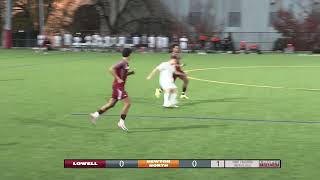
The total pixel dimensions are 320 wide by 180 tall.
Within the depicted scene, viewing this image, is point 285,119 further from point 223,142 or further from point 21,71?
point 21,71

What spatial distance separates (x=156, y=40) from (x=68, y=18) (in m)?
12.3

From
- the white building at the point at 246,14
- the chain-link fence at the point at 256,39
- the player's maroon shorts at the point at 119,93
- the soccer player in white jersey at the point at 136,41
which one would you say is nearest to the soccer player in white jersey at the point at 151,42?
the soccer player in white jersey at the point at 136,41

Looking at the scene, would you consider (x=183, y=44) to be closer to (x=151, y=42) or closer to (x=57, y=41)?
(x=151, y=42)

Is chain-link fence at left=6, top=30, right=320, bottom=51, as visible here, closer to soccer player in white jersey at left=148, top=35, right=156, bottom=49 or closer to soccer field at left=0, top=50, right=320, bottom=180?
soccer player in white jersey at left=148, top=35, right=156, bottom=49

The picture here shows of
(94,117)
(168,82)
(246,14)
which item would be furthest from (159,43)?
(94,117)

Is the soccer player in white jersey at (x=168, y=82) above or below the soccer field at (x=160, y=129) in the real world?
above

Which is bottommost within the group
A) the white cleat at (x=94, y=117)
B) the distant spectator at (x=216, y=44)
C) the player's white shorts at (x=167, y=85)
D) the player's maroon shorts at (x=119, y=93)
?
the distant spectator at (x=216, y=44)

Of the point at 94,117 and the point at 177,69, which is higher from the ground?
the point at 177,69

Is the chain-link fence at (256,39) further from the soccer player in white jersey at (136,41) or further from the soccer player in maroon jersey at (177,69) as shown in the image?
A: the soccer player in maroon jersey at (177,69)

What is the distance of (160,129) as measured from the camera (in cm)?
1154

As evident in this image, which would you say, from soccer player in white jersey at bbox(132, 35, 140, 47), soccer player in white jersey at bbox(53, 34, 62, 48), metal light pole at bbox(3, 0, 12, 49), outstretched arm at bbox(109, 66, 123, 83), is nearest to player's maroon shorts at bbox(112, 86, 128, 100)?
outstretched arm at bbox(109, 66, 123, 83)

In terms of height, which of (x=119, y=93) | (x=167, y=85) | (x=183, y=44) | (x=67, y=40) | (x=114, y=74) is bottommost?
(x=183, y=44)

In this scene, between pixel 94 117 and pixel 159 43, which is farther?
pixel 159 43

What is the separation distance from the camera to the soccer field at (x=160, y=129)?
8.15 metres
